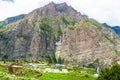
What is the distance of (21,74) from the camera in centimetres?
9938

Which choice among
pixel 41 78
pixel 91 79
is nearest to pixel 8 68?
pixel 41 78

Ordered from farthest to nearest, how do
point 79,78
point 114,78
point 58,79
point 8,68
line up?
1. point 8,68
2. point 79,78
3. point 58,79
4. point 114,78

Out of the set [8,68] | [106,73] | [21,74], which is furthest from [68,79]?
[106,73]

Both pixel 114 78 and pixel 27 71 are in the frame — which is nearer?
pixel 114 78

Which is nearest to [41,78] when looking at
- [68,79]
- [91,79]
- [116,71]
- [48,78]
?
[48,78]

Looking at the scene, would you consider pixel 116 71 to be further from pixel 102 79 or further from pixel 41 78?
pixel 41 78

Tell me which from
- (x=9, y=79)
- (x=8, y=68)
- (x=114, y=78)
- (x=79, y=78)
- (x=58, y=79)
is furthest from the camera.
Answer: (x=8, y=68)

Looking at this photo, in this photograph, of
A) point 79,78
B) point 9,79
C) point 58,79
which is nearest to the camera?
point 9,79

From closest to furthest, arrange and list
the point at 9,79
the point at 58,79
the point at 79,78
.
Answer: the point at 9,79 → the point at 58,79 → the point at 79,78

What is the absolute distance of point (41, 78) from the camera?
295 ft

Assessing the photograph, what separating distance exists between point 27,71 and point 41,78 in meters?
14.9

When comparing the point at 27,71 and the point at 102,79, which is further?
the point at 27,71

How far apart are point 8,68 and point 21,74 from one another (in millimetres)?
10698

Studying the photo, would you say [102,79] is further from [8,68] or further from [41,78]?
[8,68]
